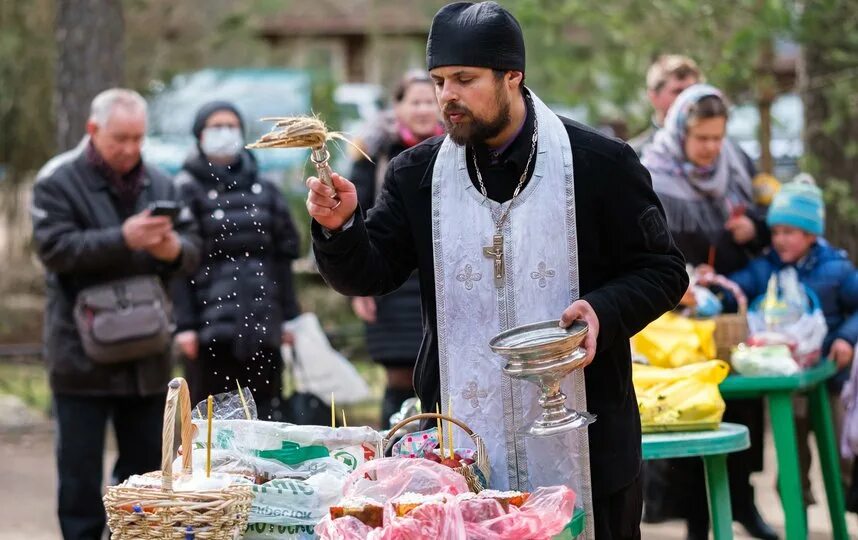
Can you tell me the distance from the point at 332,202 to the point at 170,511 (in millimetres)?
818

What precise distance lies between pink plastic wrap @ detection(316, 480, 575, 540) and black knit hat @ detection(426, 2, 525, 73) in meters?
1.02

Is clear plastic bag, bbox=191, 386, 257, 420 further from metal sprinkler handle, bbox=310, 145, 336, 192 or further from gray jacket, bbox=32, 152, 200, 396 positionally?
gray jacket, bbox=32, 152, 200, 396

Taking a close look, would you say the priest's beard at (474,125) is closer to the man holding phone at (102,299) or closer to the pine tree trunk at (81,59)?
the man holding phone at (102,299)

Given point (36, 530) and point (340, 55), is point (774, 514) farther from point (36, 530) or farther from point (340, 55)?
point (340, 55)

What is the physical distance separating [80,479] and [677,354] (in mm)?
2445

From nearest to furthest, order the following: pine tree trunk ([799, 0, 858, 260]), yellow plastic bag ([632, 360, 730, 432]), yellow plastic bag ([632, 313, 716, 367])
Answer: yellow plastic bag ([632, 360, 730, 432]), yellow plastic bag ([632, 313, 716, 367]), pine tree trunk ([799, 0, 858, 260])

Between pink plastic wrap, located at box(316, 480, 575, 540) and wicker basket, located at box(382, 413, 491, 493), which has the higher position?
wicker basket, located at box(382, 413, 491, 493)

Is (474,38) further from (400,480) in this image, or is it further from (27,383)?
(27,383)

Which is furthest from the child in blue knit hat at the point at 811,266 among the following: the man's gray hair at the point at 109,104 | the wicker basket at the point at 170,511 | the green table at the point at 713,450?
the wicker basket at the point at 170,511

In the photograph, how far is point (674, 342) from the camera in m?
5.34

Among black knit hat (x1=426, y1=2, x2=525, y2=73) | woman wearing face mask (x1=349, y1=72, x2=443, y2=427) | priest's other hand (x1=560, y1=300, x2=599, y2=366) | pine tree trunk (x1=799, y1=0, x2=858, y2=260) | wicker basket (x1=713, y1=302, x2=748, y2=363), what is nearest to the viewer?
priest's other hand (x1=560, y1=300, x2=599, y2=366)

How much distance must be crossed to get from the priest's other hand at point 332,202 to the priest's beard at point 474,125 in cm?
28

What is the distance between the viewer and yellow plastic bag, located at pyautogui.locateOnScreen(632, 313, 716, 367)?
17.4ft

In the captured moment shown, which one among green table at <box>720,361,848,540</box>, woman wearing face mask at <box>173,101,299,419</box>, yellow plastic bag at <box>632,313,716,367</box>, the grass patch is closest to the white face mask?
woman wearing face mask at <box>173,101,299,419</box>
